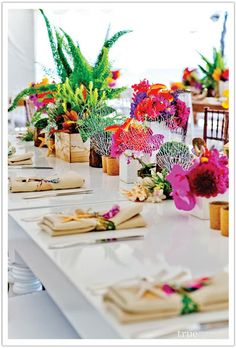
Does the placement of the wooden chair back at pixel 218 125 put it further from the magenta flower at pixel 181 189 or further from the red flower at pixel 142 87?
the magenta flower at pixel 181 189

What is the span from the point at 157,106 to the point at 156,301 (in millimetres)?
1198

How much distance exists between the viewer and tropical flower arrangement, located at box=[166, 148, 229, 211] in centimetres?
142

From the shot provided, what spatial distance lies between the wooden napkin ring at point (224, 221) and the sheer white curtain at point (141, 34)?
5.90m

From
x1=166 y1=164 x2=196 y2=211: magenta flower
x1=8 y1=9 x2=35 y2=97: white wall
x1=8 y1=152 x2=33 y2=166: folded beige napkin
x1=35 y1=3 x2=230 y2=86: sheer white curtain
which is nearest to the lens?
x1=166 y1=164 x2=196 y2=211: magenta flower

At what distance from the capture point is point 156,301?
0.94 m

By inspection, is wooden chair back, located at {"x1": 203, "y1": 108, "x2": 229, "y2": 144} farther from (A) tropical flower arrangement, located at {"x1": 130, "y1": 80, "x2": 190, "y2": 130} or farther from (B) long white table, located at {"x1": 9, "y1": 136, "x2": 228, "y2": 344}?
(B) long white table, located at {"x1": 9, "y1": 136, "x2": 228, "y2": 344}

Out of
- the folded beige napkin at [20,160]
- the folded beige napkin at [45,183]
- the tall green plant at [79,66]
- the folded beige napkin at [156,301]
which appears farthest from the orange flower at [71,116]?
the folded beige napkin at [156,301]

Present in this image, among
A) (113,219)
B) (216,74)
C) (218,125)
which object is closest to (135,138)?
(113,219)

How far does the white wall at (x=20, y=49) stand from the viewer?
7676mm

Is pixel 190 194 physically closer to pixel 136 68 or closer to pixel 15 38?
pixel 136 68

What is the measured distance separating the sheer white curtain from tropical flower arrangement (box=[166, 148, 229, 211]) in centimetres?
576

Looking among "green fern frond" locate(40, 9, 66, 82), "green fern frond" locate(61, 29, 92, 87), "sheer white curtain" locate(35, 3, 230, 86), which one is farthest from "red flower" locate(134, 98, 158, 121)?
"sheer white curtain" locate(35, 3, 230, 86)

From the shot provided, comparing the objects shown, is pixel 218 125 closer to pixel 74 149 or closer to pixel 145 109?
pixel 74 149

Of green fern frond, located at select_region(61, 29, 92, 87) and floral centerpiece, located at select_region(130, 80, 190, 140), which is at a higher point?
green fern frond, located at select_region(61, 29, 92, 87)
